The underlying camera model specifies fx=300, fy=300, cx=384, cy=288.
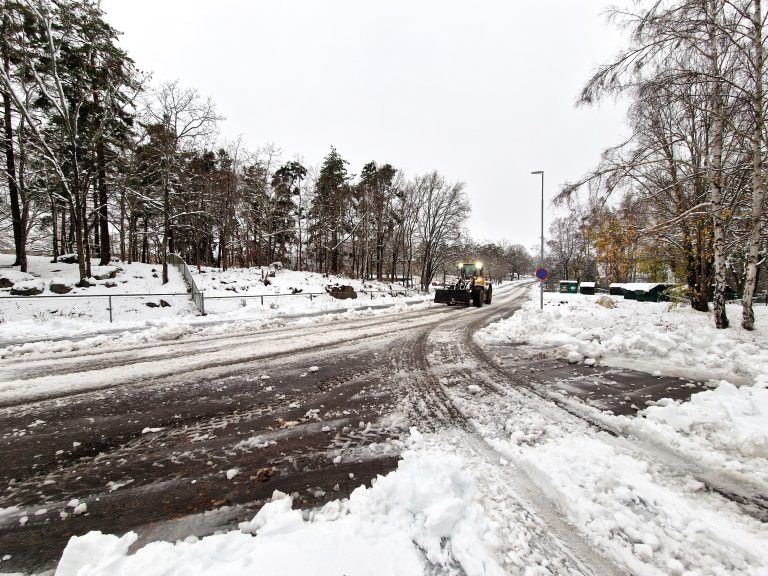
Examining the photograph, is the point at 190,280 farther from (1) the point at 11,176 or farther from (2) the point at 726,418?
(2) the point at 726,418

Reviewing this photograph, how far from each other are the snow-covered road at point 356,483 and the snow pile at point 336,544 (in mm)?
12

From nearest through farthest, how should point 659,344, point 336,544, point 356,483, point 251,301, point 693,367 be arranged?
point 336,544 → point 356,483 → point 693,367 → point 659,344 → point 251,301

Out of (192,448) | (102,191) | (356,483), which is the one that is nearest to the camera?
(356,483)

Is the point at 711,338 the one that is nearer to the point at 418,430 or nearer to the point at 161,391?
the point at 418,430

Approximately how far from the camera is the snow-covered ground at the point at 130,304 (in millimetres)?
10055

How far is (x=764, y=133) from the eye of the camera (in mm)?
7387

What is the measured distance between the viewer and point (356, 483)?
105 inches

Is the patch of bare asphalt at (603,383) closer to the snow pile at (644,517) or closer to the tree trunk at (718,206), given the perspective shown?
the snow pile at (644,517)

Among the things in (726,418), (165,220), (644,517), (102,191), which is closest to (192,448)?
(644,517)

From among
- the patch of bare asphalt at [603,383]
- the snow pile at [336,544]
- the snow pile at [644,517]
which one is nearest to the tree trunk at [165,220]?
the patch of bare asphalt at [603,383]

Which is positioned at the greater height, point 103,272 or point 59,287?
point 103,272

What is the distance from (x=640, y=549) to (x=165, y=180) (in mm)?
23811

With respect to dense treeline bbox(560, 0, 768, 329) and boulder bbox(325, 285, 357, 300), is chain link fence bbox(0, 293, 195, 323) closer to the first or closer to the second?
boulder bbox(325, 285, 357, 300)

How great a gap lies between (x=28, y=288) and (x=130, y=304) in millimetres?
4473
